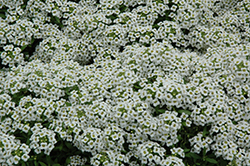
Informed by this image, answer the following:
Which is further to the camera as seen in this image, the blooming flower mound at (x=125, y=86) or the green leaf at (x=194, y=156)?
the green leaf at (x=194, y=156)

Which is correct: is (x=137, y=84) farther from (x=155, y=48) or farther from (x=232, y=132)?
(x=232, y=132)

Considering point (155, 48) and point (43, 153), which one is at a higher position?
point (155, 48)

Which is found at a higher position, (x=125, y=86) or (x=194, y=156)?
(x=125, y=86)

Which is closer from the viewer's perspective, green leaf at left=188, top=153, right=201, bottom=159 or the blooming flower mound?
the blooming flower mound

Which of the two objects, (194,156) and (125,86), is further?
(125,86)

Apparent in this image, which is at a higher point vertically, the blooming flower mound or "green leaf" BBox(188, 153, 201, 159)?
the blooming flower mound

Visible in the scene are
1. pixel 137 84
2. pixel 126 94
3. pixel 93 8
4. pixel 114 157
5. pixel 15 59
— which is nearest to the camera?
pixel 114 157

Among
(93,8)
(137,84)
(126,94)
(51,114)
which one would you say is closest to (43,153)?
(51,114)

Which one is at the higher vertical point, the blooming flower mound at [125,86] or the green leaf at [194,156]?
the blooming flower mound at [125,86]
